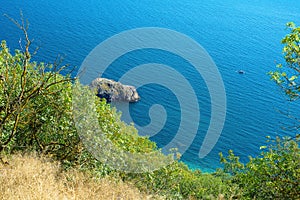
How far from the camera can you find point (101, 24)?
79750 millimetres

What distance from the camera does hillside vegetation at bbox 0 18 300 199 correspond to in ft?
24.6

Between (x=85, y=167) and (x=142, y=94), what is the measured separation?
1934 inches

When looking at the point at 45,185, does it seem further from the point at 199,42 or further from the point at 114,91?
the point at 199,42

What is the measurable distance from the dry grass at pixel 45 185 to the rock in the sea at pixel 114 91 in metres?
47.2

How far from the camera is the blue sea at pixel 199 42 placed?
51.9 meters

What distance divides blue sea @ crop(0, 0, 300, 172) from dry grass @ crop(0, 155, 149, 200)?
35.2 meters

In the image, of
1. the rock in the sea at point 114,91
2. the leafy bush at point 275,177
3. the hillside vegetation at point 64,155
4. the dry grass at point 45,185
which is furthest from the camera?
the rock in the sea at point 114,91

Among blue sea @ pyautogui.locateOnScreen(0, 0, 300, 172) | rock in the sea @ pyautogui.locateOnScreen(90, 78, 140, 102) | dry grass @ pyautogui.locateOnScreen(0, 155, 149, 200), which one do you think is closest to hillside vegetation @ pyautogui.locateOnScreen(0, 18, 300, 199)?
dry grass @ pyautogui.locateOnScreen(0, 155, 149, 200)

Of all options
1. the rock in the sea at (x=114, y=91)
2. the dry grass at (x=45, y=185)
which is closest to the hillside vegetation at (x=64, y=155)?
the dry grass at (x=45, y=185)

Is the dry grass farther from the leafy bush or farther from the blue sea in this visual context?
the blue sea

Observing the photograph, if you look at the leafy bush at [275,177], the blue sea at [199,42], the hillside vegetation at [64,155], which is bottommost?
the hillside vegetation at [64,155]

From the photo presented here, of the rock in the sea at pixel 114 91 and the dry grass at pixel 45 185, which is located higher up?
the rock in the sea at pixel 114 91

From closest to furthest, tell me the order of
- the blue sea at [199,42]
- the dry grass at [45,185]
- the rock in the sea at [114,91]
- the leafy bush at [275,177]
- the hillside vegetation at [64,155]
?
the dry grass at [45,185] < the hillside vegetation at [64,155] < the leafy bush at [275,177] < the blue sea at [199,42] < the rock in the sea at [114,91]

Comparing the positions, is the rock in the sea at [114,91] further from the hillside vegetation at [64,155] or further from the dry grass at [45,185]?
the dry grass at [45,185]
